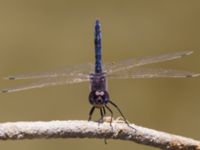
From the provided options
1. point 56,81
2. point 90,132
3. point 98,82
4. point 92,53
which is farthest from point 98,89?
point 92,53

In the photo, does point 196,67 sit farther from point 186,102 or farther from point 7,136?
point 7,136

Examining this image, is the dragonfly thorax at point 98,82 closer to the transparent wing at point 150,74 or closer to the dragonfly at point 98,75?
the dragonfly at point 98,75

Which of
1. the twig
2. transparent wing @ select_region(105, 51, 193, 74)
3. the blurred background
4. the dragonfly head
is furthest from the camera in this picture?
the blurred background

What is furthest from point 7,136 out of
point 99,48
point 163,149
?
point 99,48

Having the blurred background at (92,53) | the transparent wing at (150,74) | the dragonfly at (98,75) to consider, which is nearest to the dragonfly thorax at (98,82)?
the dragonfly at (98,75)

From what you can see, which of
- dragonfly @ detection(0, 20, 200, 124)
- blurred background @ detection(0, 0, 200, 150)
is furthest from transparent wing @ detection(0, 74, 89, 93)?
blurred background @ detection(0, 0, 200, 150)

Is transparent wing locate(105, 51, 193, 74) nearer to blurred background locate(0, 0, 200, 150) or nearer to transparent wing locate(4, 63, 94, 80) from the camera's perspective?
transparent wing locate(4, 63, 94, 80)
